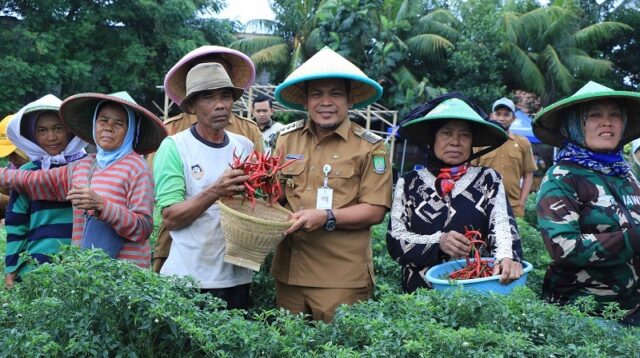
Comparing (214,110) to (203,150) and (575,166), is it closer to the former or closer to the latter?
(203,150)

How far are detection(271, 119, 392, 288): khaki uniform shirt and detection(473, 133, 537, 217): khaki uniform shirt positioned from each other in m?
4.43

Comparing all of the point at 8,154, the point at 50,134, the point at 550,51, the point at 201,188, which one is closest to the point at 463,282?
the point at 201,188

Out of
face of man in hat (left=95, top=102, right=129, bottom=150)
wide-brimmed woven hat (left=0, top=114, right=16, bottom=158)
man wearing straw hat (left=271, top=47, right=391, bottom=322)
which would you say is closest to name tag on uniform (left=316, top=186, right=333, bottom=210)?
man wearing straw hat (left=271, top=47, right=391, bottom=322)

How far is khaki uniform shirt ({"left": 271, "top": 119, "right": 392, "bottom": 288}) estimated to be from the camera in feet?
12.4

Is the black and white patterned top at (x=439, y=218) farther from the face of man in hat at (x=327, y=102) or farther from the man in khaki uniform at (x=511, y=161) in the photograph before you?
the man in khaki uniform at (x=511, y=161)

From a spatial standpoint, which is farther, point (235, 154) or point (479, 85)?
point (479, 85)

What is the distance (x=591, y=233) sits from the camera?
139 inches

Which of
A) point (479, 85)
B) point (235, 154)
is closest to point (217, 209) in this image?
point (235, 154)

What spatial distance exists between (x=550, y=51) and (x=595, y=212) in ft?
81.0

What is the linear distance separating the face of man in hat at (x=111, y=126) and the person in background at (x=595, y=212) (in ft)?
7.70

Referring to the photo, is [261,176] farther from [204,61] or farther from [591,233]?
[591,233]

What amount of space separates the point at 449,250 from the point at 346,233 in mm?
616

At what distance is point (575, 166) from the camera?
3.62 meters

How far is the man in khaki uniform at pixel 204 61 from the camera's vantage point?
14.5 feet
